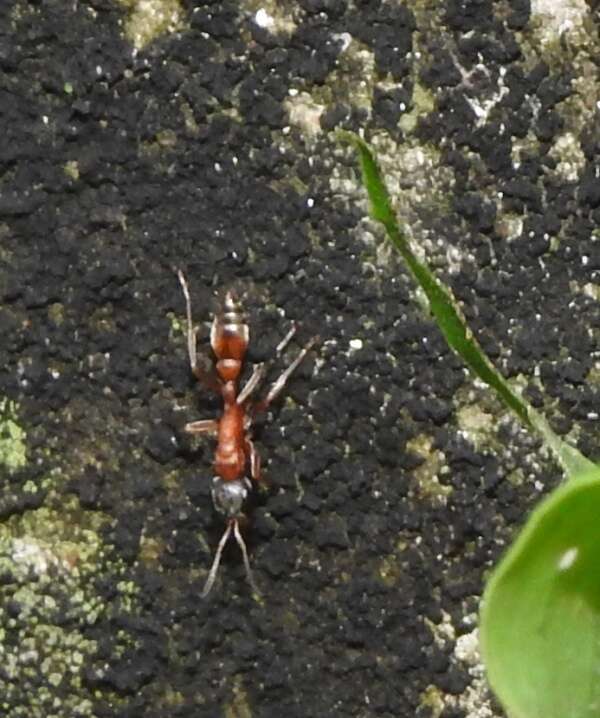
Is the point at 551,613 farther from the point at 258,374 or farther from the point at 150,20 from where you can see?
the point at 150,20

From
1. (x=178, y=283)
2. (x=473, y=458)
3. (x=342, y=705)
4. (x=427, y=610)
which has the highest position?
(x=178, y=283)

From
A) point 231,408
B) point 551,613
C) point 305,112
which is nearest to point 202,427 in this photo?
point 231,408

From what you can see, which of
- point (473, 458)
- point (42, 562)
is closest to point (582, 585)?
point (473, 458)

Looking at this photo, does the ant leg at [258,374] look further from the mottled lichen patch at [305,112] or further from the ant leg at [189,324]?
the mottled lichen patch at [305,112]

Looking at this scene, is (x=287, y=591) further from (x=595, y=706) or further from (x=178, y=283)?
(x=595, y=706)

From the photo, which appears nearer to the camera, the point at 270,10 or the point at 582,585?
the point at 582,585

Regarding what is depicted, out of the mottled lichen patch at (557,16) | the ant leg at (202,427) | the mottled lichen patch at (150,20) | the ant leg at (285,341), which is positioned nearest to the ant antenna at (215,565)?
the ant leg at (202,427)
